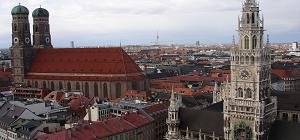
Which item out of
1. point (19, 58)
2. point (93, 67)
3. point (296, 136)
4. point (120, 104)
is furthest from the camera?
point (19, 58)

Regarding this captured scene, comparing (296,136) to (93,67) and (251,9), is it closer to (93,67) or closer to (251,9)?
(251,9)

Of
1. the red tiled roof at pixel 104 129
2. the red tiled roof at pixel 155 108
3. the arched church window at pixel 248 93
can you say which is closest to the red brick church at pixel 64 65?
the red tiled roof at pixel 155 108

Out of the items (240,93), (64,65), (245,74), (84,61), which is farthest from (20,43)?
(245,74)

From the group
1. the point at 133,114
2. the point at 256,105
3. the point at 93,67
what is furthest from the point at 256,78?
the point at 93,67

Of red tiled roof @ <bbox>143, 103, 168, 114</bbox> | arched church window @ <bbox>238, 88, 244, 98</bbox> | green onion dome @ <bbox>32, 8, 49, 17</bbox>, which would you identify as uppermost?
green onion dome @ <bbox>32, 8, 49, 17</bbox>

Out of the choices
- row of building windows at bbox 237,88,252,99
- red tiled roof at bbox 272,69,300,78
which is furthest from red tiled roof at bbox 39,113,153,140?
red tiled roof at bbox 272,69,300,78

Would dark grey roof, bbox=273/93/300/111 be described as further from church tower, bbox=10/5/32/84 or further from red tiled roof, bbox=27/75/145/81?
church tower, bbox=10/5/32/84

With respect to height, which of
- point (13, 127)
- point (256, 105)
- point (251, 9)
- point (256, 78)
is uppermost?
point (251, 9)

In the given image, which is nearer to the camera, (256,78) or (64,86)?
(256,78)
